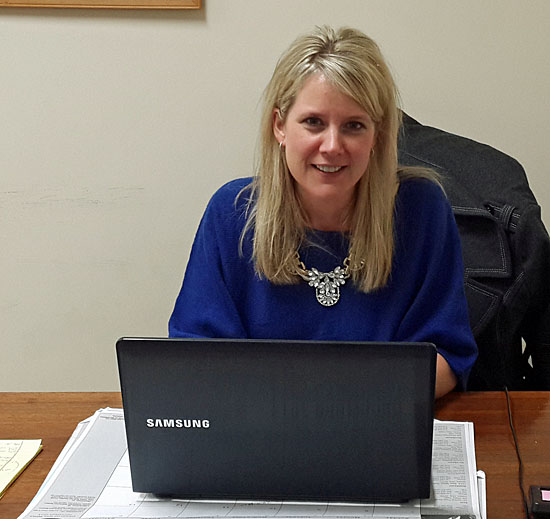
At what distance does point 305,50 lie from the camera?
147 cm

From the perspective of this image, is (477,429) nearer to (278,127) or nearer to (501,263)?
(501,263)

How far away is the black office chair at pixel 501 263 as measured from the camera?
1753 millimetres

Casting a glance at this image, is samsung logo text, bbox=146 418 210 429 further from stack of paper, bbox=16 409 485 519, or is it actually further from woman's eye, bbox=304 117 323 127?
woman's eye, bbox=304 117 323 127

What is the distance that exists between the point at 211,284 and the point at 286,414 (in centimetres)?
56

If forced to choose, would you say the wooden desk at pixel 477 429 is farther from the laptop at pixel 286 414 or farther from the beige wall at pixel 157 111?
the beige wall at pixel 157 111

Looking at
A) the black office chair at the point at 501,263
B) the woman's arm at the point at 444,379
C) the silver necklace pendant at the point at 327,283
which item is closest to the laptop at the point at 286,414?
the woman's arm at the point at 444,379

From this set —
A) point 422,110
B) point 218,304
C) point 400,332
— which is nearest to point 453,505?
point 400,332

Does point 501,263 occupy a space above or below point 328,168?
below

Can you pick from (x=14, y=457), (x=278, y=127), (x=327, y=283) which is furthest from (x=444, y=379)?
(x=14, y=457)

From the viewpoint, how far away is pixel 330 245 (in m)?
1.55

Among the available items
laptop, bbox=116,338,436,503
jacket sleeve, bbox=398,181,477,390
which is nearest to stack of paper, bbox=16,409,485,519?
laptop, bbox=116,338,436,503

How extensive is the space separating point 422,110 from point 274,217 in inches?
37.5

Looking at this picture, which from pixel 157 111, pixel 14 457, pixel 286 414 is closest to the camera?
pixel 286 414

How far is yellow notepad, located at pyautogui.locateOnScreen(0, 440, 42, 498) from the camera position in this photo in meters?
1.20
